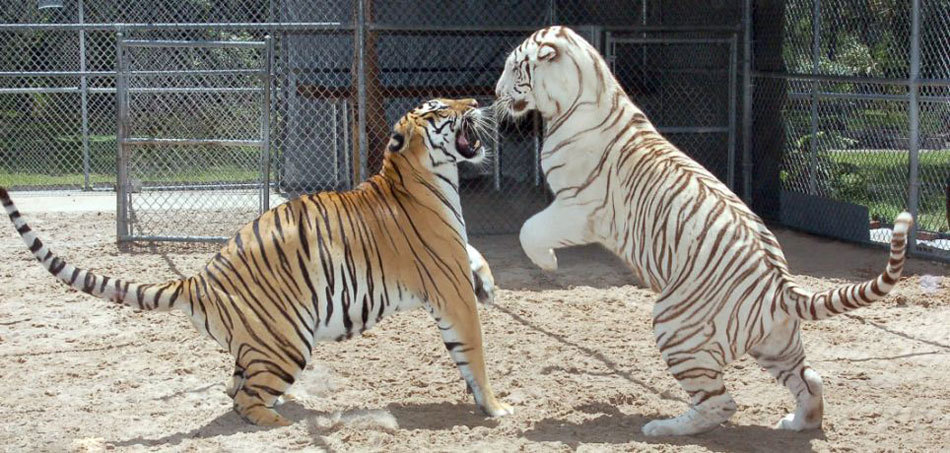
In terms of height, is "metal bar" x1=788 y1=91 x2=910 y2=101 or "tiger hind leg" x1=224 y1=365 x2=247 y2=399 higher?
"metal bar" x1=788 y1=91 x2=910 y2=101

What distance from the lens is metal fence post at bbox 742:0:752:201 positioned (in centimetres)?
1062

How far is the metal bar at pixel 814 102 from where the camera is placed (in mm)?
10414

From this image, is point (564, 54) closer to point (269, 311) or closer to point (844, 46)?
point (269, 311)

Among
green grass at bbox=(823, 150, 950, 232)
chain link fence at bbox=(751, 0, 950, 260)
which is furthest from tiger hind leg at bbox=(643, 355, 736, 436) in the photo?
green grass at bbox=(823, 150, 950, 232)

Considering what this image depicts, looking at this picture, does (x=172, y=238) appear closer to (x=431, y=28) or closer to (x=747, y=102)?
(x=431, y=28)

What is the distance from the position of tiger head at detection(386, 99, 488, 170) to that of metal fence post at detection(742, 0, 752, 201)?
20.1 feet

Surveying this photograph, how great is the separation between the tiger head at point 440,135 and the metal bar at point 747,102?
6.13 m

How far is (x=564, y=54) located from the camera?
514 cm

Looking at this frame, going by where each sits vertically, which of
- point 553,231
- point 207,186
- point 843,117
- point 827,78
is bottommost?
point 207,186

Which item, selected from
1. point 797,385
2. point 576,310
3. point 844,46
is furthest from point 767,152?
point 797,385

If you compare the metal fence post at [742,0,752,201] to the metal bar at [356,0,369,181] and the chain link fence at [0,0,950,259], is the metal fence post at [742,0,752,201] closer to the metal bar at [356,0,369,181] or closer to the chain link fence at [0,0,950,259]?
the chain link fence at [0,0,950,259]

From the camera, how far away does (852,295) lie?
4.29m

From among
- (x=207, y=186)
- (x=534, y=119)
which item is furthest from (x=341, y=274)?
(x=207, y=186)

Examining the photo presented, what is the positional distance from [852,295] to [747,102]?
6.78 metres
